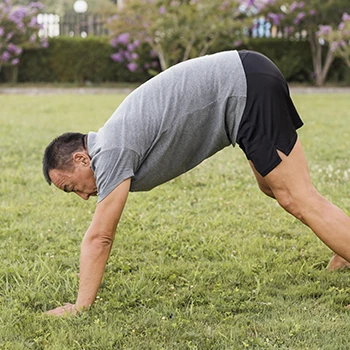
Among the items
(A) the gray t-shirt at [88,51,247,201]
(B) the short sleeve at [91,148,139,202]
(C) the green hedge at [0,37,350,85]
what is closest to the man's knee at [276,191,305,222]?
(A) the gray t-shirt at [88,51,247,201]

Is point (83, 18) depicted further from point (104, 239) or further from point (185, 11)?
point (104, 239)

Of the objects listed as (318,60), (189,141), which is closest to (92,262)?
(189,141)

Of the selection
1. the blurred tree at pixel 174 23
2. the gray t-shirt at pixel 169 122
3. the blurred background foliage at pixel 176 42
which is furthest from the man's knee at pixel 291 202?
the blurred background foliage at pixel 176 42

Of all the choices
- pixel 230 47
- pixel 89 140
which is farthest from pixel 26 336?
pixel 230 47

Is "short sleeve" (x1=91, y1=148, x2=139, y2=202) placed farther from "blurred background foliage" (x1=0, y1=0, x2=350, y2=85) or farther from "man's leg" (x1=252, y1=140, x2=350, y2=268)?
"blurred background foliage" (x1=0, y1=0, x2=350, y2=85)

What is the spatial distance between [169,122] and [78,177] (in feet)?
1.67

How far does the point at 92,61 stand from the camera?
18922mm

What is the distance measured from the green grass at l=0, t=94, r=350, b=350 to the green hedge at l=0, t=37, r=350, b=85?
13271 millimetres

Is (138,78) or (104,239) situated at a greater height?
(104,239)

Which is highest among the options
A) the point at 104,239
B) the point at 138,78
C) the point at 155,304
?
the point at 104,239

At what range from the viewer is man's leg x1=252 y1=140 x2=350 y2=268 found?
2809 mm

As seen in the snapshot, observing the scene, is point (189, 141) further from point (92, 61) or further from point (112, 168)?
point (92, 61)

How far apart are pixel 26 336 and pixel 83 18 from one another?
24.3 meters

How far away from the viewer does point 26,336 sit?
9.20 ft
